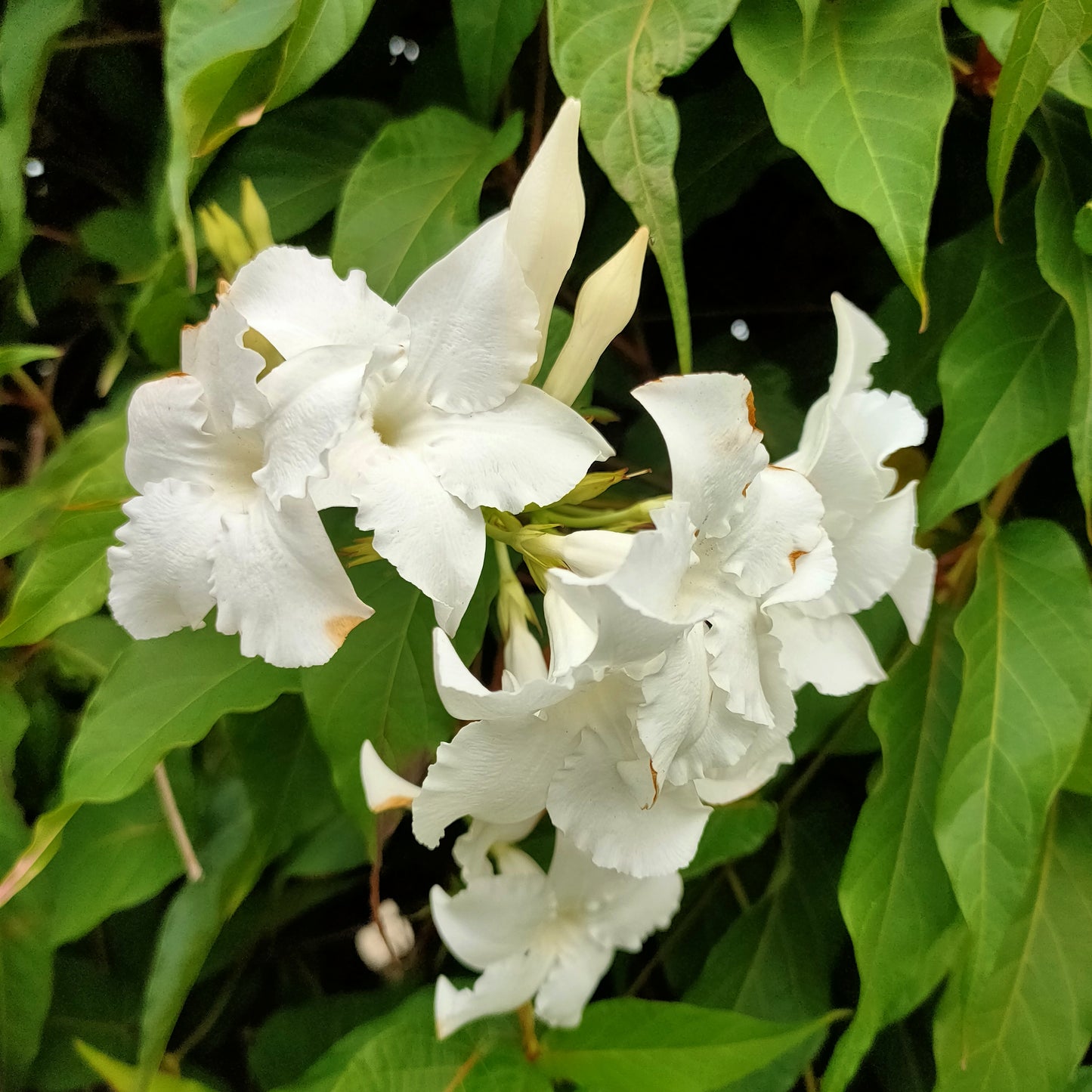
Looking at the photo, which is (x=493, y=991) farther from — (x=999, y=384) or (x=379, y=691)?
(x=999, y=384)

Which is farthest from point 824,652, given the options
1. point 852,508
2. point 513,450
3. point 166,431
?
point 166,431

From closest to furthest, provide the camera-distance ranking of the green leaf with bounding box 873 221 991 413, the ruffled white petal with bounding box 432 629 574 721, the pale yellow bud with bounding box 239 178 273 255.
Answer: the ruffled white petal with bounding box 432 629 574 721 < the pale yellow bud with bounding box 239 178 273 255 < the green leaf with bounding box 873 221 991 413

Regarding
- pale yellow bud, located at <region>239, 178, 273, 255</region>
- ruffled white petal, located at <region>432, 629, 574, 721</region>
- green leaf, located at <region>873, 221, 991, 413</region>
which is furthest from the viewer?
green leaf, located at <region>873, 221, 991, 413</region>

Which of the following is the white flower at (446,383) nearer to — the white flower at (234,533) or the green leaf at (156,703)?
the white flower at (234,533)

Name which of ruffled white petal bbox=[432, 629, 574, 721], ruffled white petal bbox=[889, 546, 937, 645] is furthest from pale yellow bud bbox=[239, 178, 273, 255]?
ruffled white petal bbox=[889, 546, 937, 645]

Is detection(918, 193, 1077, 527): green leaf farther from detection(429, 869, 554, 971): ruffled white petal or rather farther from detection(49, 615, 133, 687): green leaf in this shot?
detection(49, 615, 133, 687): green leaf

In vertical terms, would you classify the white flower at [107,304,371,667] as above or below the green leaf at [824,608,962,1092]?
above

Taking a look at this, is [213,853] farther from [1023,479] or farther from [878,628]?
[1023,479]

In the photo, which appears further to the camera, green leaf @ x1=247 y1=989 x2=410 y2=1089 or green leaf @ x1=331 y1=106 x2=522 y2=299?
green leaf @ x1=247 y1=989 x2=410 y2=1089
